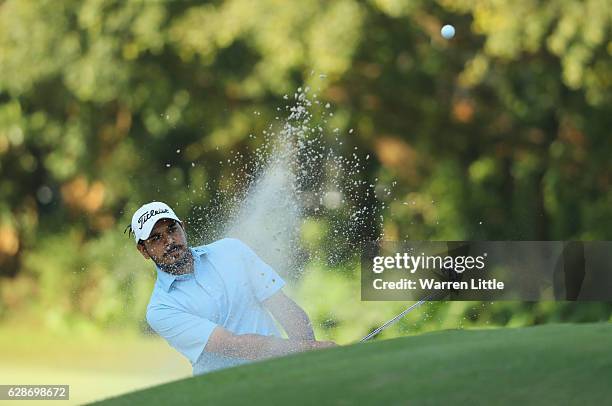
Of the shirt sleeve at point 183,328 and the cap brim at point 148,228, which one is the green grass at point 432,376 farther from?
the cap brim at point 148,228

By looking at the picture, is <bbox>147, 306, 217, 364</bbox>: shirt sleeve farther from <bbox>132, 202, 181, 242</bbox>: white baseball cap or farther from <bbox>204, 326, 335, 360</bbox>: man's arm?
<bbox>132, 202, 181, 242</bbox>: white baseball cap

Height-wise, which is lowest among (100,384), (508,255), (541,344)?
(541,344)

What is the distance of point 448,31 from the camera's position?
38.0ft

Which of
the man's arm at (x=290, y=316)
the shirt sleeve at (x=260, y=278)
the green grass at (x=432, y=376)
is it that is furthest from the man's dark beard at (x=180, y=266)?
the green grass at (x=432, y=376)

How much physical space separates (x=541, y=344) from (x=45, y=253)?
9.88m

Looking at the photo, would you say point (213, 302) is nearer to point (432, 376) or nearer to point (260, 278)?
point (260, 278)

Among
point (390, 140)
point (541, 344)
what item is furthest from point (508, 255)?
point (541, 344)

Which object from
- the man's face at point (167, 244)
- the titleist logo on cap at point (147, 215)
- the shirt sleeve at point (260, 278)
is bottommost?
the shirt sleeve at point (260, 278)

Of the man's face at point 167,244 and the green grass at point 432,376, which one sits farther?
the man's face at point 167,244

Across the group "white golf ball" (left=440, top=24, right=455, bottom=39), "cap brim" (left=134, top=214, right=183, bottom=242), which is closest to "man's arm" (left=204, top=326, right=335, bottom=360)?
"cap brim" (left=134, top=214, right=183, bottom=242)

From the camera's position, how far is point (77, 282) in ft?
42.6

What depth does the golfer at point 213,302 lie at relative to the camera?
4852mm

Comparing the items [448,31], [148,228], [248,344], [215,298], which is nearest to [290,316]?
[248,344]

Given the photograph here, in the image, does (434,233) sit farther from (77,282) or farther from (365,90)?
(77,282)
